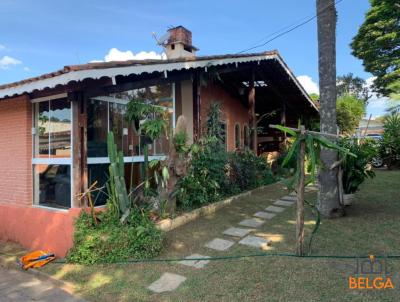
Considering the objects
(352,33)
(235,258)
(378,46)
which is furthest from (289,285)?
(352,33)

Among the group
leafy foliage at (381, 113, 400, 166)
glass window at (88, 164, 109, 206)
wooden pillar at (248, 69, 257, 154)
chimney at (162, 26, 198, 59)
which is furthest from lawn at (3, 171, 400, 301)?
leafy foliage at (381, 113, 400, 166)

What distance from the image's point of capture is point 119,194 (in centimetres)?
489

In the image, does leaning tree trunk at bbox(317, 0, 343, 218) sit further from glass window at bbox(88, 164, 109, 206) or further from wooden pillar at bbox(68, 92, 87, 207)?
wooden pillar at bbox(68, 92, 87, 207)

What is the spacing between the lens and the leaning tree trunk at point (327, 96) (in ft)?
18.7

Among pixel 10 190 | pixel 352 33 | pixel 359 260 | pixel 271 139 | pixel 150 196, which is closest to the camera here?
pixel 359 260

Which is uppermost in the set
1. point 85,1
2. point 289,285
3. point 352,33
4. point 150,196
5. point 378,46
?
point 352,33

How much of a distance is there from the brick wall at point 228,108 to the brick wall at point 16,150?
14.6 ft

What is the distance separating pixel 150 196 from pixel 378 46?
21.2m

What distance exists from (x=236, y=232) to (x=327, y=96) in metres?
3.10

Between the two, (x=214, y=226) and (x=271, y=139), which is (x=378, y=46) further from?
(x=214, y=226)

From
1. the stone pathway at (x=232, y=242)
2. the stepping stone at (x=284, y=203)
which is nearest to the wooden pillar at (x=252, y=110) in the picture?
the stepping stone at (x=284, y=203)

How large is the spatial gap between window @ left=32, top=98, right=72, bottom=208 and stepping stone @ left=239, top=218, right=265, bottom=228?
3394 mm

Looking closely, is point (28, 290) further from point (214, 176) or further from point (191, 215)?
point (214, 176)

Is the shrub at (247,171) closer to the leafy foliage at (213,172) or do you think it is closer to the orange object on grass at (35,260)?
the leafy foliage at (213,172)
